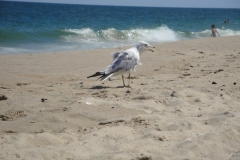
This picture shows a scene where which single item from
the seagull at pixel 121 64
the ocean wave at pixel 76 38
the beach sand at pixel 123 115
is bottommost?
the beach sand at pixel 123 115

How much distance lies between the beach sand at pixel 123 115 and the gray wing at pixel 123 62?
34cm

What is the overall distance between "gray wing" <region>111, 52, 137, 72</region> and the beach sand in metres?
0.34

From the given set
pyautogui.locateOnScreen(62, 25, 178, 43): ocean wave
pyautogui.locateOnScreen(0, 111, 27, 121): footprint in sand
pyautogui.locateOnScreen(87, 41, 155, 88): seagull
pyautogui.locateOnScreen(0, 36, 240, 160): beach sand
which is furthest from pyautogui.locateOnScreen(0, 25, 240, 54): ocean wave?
pyautogui.locateOnScreen(0, 111, 27, 121): footprint in sand

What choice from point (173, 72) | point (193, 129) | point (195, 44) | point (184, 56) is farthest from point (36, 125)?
point (195, 44)

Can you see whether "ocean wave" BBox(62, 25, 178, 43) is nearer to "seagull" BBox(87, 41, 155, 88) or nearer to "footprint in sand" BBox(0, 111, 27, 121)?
"seagull" BBox(87, 41, 155, 88)

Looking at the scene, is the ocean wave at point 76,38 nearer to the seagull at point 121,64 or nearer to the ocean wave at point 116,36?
the ocean wave at point 116,36

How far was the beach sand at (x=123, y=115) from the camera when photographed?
312cm

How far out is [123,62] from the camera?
20.6 feet

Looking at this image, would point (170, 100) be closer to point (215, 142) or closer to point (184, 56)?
point (215, 142)

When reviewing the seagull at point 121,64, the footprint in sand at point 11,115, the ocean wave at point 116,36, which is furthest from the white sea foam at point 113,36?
the footprint in sand at point 11,115

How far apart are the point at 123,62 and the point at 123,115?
7.33 ft

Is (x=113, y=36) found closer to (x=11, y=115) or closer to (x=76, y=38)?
(x=76, y=38)

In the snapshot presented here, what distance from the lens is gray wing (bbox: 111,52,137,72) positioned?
6.20 meters

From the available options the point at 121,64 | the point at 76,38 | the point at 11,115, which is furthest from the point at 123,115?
the point at 76,38
